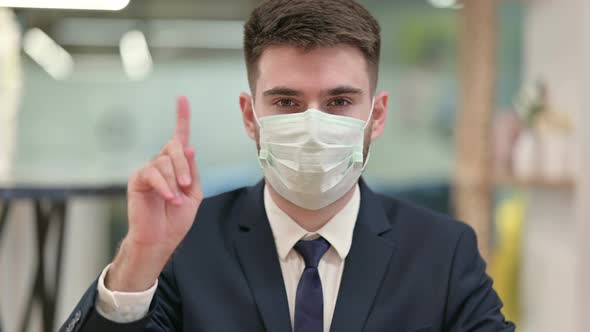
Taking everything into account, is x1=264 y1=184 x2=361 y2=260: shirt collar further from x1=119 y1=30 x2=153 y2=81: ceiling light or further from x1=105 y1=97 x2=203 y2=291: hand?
x1=119 y1=30 x2=153 y2=81: ceiling light

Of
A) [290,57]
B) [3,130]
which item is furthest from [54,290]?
[290,57]

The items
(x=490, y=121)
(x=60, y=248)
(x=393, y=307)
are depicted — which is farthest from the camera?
(x=490, y=121)

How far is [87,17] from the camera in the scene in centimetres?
423

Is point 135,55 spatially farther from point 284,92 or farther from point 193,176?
point 193,176

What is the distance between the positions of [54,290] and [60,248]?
16cm

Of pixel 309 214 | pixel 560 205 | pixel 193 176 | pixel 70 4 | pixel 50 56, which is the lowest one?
pixel 560 205

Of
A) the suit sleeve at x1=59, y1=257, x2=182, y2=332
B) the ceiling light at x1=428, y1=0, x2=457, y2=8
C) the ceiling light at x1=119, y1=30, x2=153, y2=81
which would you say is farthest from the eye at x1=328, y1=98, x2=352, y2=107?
the ceiling light at x1=119, y1=30, x2=153, y2=81

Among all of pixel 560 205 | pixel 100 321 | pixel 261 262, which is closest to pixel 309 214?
pixel 261 262

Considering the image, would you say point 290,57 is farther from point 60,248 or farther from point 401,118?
point 401,118

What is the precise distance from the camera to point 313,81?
1385 mm

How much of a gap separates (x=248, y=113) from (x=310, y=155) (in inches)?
8.6

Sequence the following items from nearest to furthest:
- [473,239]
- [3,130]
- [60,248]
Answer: [473,239] → [60,248] → [3,130]

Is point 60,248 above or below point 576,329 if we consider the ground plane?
above

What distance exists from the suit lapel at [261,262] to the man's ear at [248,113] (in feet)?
0.44
